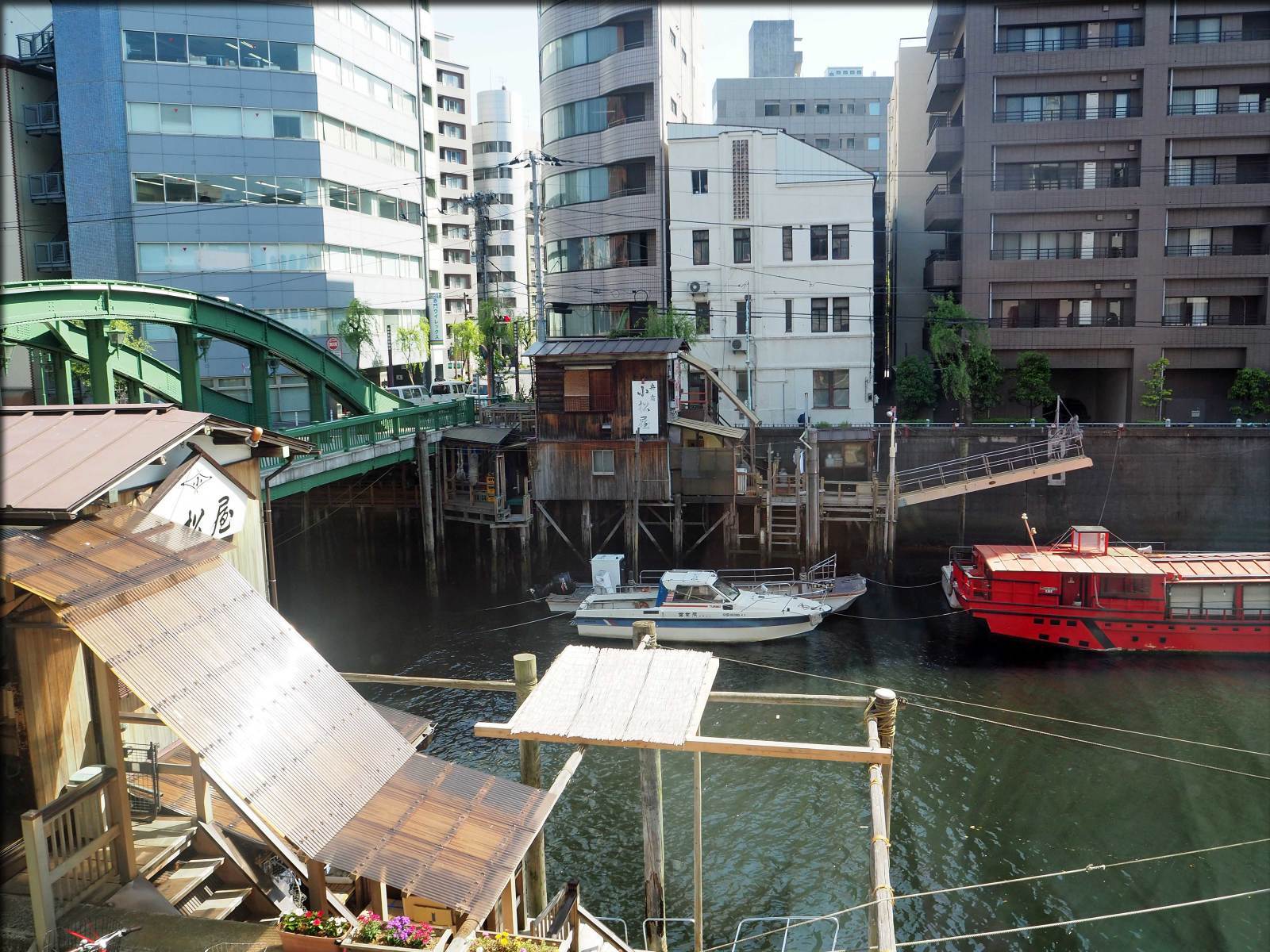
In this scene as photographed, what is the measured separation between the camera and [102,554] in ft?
26.9

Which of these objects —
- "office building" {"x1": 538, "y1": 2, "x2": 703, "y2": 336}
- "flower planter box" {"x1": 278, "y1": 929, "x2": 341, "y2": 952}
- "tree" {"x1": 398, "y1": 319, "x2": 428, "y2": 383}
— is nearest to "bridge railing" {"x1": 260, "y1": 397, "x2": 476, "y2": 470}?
"office building" {"x1": 538, "y1": 2, "x2": 703, "y2": 336}

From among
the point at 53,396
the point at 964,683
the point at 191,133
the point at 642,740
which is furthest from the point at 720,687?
the point at 191,133

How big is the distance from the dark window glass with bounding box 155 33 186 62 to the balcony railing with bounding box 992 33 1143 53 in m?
36.1

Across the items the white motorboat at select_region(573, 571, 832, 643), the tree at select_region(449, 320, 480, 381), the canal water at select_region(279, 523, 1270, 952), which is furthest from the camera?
the tree at select_region(449, 320, 480, 381)

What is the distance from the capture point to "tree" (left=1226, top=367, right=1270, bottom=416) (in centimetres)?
4125

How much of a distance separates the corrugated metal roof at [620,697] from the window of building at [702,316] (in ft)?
116

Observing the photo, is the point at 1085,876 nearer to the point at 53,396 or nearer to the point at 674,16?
the point at 53,396

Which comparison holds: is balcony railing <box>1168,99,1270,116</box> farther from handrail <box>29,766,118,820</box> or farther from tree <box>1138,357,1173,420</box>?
handrail <box>29,766,118,820</box>

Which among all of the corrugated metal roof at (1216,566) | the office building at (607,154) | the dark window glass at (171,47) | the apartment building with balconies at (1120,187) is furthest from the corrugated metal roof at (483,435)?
the apartment building with balconies at (1120,187)

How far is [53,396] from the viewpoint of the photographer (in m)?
38.0

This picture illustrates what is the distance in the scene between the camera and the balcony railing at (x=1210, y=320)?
4397 centimetres

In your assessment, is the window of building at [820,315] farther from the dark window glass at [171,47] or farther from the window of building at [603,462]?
the dark window glass at [171,47]

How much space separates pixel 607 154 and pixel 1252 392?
102 feet

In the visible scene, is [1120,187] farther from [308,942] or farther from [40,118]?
[40,118]
